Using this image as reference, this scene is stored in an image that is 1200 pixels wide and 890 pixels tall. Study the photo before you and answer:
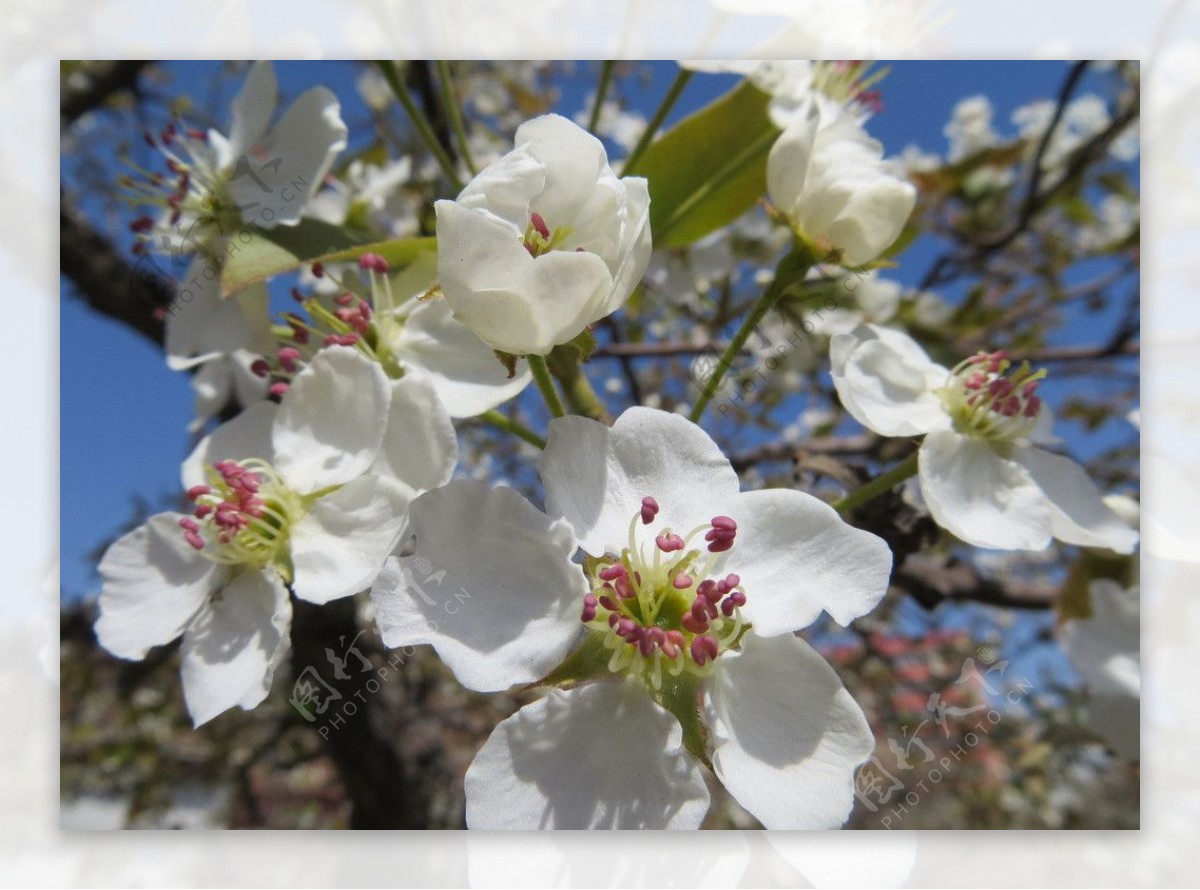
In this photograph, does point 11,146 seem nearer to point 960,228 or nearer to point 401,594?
point 401,594

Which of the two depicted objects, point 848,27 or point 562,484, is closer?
point 562,484

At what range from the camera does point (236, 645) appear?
2.68 feet

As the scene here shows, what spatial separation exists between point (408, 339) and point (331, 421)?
12 cm

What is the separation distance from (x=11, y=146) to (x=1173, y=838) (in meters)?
1.60

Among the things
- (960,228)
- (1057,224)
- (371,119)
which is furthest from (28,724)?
(1057,224)

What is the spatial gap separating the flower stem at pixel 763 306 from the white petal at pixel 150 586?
468 mm

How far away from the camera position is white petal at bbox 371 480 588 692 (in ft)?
2.29

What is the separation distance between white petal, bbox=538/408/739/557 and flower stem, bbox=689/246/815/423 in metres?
0.10

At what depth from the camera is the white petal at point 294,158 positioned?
943 mm

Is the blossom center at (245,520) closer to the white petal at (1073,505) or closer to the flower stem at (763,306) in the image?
the flower stem at (763,306)

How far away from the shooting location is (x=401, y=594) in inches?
27.2

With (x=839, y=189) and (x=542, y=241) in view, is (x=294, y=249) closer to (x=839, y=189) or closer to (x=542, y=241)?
(x=542, y=241)

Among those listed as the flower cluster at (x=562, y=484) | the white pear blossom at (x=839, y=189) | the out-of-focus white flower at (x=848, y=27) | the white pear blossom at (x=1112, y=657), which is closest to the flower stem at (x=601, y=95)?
the flower cluster at (x=562, y=484)

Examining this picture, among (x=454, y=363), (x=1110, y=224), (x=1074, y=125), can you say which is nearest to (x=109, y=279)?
(x=454, y=363)
